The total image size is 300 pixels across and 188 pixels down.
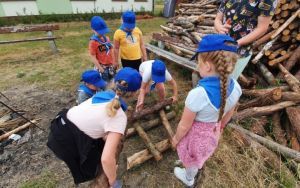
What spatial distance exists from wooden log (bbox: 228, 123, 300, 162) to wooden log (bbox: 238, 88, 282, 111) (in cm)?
62

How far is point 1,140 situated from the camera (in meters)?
3.59

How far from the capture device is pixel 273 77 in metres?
4.70

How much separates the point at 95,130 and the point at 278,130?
3.13 metres

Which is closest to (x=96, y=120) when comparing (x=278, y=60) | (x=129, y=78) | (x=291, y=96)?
(x=129, y=78)

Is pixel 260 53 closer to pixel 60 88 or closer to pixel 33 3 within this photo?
pixel 60 88

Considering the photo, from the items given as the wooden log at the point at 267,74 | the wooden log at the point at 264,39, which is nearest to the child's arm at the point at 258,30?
the wooden log at the point at 267,74

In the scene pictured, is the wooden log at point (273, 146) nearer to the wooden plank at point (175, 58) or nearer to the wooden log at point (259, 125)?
the wooden log at point (259, 125)

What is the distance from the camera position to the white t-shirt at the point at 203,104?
1.88 m

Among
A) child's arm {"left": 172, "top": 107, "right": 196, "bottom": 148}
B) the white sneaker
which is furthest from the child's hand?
the white sneaker

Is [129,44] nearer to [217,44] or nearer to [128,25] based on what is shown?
[128,25]

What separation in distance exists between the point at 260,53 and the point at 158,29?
8.14m

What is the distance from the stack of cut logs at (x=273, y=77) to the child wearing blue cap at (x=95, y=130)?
2.51m

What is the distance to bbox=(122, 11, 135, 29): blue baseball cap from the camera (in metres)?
3.86

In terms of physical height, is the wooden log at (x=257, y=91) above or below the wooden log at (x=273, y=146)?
above
